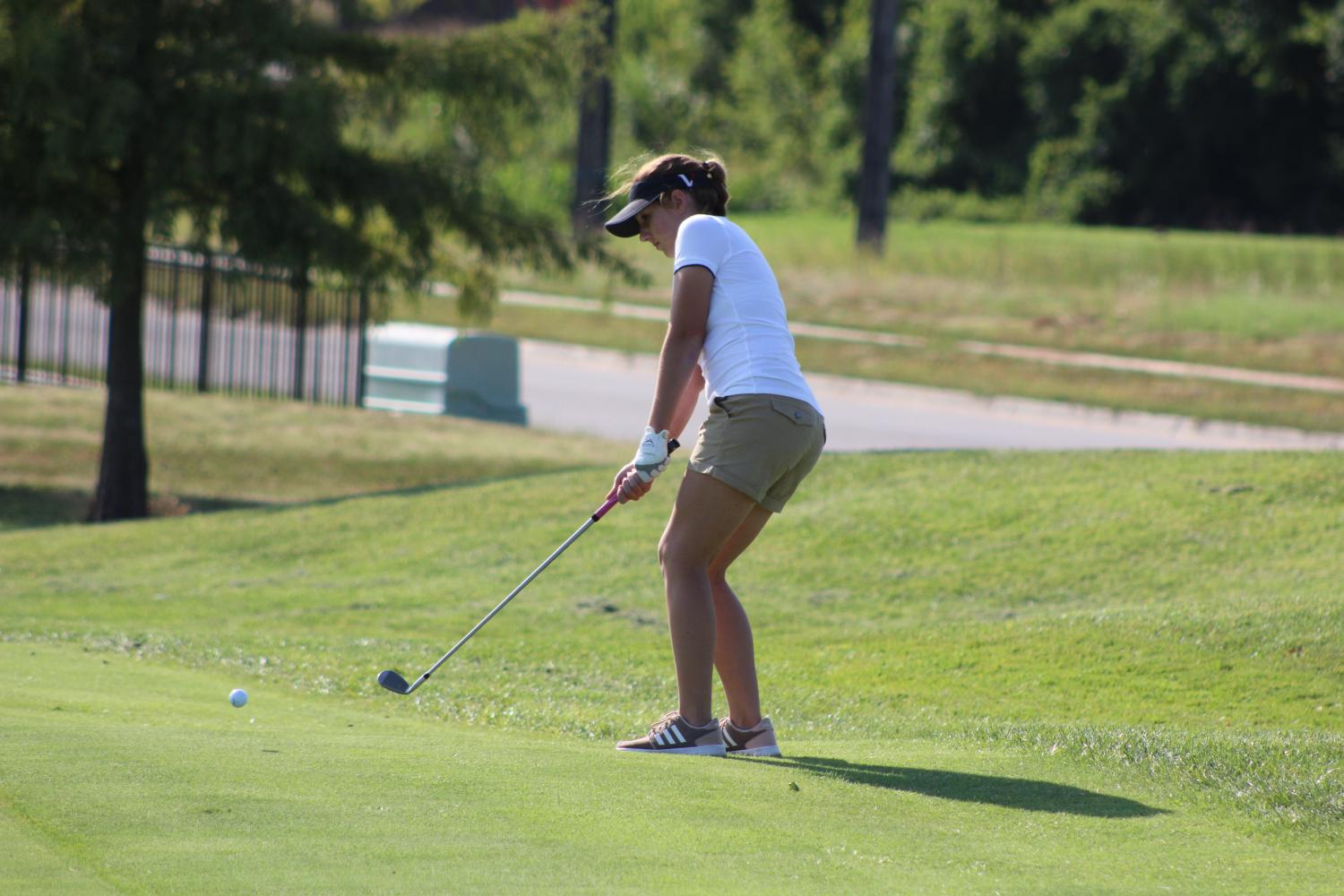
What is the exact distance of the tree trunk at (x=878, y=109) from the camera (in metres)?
28.0

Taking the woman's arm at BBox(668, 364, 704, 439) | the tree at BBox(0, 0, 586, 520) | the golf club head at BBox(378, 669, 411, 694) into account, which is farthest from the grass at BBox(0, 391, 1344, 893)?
the tree at BBox(0, 0, 586, 520)

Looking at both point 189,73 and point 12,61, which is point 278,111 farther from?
point 12,61

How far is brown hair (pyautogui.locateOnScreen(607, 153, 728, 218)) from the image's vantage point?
5.42 m

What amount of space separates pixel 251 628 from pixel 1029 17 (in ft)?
131

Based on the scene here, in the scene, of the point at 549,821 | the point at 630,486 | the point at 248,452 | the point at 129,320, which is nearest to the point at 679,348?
the point at 630,486

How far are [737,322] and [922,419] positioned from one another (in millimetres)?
14863

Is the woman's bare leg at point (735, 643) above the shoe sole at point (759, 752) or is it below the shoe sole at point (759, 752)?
above

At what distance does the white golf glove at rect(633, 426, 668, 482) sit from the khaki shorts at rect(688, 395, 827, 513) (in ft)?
0.35

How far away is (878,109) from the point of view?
28.4 m

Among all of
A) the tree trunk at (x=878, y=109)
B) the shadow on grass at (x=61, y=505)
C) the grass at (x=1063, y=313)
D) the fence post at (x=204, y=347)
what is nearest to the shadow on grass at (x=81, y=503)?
the shadow on grass at (x=61, y=505)

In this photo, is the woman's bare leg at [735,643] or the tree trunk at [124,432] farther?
the tree trunk at [124,432]

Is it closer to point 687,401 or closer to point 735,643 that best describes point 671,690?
point 735,643

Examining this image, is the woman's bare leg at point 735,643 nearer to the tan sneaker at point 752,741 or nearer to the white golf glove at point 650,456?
the tan sneaker at point 752,741

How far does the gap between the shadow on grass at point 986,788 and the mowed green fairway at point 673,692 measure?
2 cm
